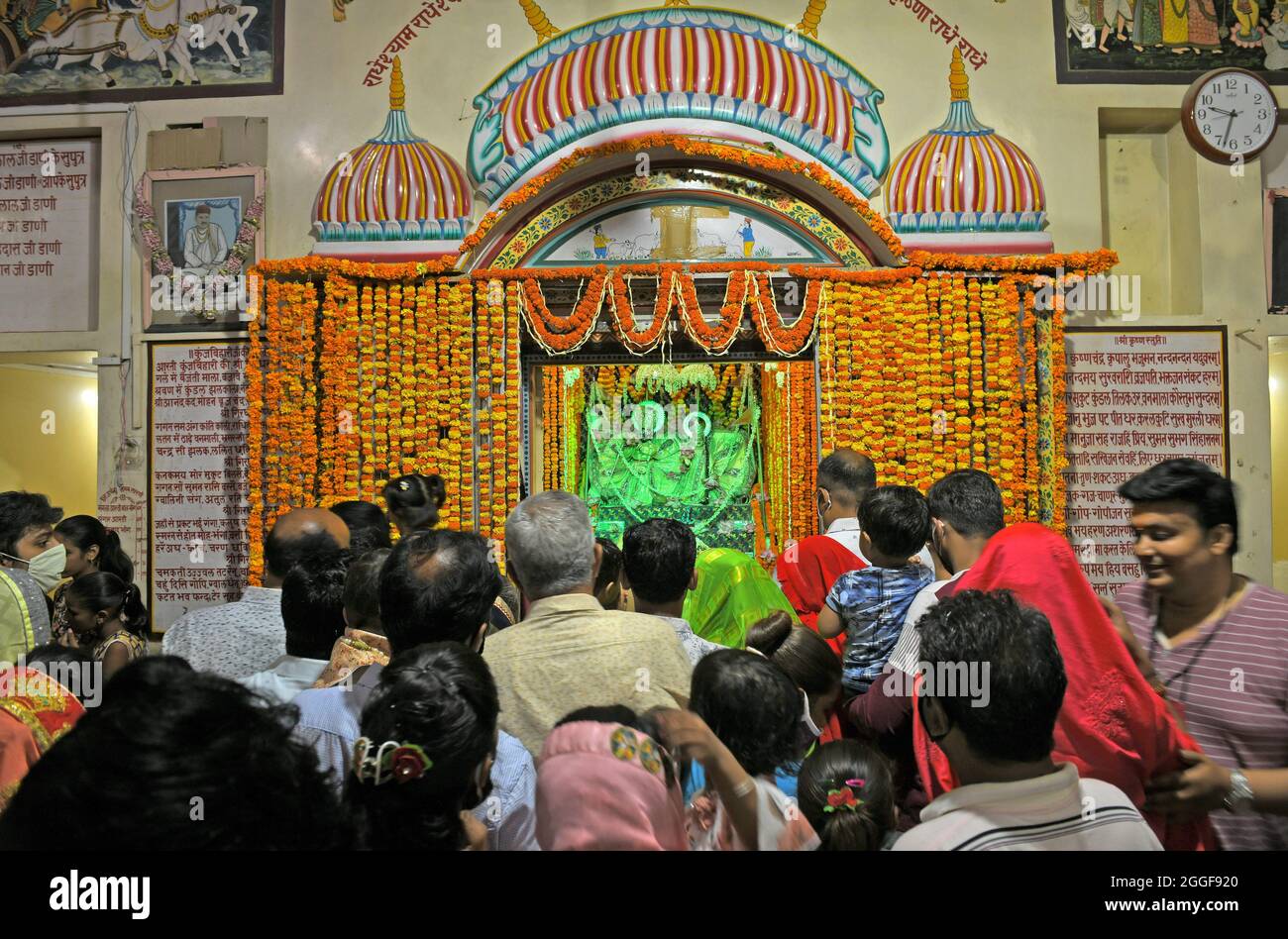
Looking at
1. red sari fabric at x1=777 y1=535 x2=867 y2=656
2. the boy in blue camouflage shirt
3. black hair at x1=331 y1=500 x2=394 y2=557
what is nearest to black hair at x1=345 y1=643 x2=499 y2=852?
the boy in blue camouflage shirt

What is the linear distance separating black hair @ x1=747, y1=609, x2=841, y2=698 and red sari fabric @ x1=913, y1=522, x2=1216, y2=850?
2.97ft

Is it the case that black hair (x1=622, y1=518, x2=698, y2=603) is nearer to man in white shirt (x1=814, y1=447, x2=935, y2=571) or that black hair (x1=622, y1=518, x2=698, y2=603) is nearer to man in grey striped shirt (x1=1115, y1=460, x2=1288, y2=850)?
man in grey striped shirt (x1=1115, y1=460, x2=1288, y2=850)

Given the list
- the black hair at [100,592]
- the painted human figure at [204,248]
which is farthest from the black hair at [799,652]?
the painted human figure at [204,248]

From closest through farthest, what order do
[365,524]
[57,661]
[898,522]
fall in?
[57,661] → [898,522] → [365,524]

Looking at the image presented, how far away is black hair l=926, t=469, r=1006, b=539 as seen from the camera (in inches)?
114

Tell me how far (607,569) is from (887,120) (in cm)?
535

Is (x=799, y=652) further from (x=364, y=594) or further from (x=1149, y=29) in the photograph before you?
(x=1149, y=29)

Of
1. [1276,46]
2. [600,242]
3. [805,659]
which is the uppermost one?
[1276,46]

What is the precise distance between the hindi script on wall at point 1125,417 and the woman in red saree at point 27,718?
22.3 ft

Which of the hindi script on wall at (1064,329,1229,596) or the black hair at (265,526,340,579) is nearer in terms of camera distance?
the black hair at (265,526,340,579)

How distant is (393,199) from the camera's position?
23.0 ft

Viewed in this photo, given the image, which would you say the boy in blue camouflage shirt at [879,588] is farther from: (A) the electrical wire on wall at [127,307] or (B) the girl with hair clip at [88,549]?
(A) the electrical wire on wall at [127,307]

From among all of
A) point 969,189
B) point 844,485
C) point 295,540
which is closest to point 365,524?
point 295,540
